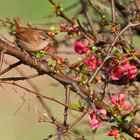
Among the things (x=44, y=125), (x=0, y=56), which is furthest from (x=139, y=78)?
(x=44, y=125)

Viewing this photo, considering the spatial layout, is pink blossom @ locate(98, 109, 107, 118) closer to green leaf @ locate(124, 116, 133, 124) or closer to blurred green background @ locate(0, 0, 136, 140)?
green leaf @ locate(124, 116, 133, 124)

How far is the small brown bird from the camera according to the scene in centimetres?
392

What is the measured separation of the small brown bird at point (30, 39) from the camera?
3.92 meters

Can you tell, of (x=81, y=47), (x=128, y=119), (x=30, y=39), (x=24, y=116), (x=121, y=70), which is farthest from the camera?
(x=24, y=116)

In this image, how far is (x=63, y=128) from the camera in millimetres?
3154

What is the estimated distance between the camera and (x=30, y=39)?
4.18 meters

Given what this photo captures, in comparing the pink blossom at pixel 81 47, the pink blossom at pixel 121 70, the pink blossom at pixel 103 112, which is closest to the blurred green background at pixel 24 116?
the pink blossom at pixel 81 47

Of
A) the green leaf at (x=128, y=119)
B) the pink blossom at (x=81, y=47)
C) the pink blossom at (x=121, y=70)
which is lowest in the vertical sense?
the green leaf at (x=128, y=119)

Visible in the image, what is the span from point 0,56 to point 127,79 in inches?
76.9

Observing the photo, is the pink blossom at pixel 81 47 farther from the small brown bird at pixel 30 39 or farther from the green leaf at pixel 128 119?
the green leaf at pixel 128 119

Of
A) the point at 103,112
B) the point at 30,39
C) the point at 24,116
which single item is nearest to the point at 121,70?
the point at 30,39

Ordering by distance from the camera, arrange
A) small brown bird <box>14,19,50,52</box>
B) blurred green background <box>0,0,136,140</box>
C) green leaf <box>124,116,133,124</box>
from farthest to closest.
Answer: blurred green background <box>0,0,136,140</box>, small brown bird <box>14,19,50,52</box>, green leaf <box>124,116,133,124</box>

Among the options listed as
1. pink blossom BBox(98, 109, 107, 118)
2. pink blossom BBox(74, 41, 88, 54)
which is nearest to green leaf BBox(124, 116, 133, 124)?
pink blossom BBox(98, 109, 107, 118)

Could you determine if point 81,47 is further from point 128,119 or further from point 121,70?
point 128,119
